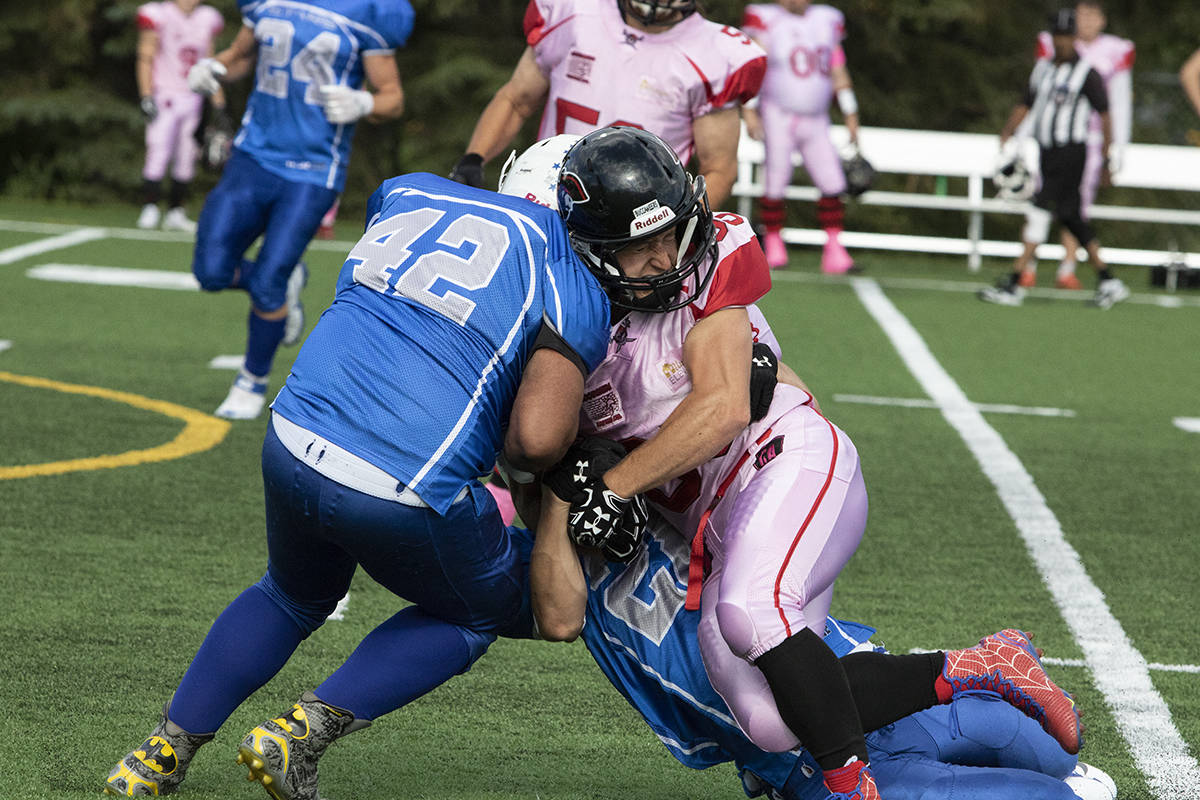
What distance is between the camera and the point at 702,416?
118 inches

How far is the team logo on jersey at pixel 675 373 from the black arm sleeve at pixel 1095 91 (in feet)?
30.1

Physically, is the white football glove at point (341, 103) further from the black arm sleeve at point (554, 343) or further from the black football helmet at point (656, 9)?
the black arm sleeve at point (554, 343)

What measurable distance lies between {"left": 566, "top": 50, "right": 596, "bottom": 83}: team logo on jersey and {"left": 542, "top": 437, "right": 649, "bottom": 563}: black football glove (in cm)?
256

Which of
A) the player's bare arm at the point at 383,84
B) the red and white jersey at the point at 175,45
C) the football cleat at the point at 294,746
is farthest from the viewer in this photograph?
the red and white jersey at the point at 175,45

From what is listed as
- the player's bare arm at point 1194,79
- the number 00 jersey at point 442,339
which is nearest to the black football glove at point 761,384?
the number 00 jersey at point 442,339

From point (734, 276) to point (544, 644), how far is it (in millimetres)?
1367

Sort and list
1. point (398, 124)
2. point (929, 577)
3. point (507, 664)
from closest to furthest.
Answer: point (507, 664) < point (929, 577) < point (398, 124)

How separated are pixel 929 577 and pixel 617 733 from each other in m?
1.59

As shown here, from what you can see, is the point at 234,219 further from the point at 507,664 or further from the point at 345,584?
the point at 345,584

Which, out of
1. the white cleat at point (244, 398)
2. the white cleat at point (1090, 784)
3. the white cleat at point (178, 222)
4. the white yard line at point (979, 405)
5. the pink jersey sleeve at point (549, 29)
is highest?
the pink jersey sleeve at point (549, 29)

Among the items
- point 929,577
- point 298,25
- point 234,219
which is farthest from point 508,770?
point 298,25

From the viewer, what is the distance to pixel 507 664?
13.0 ft

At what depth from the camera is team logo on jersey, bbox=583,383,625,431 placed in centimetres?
321

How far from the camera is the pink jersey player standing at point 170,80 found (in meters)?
14.0
